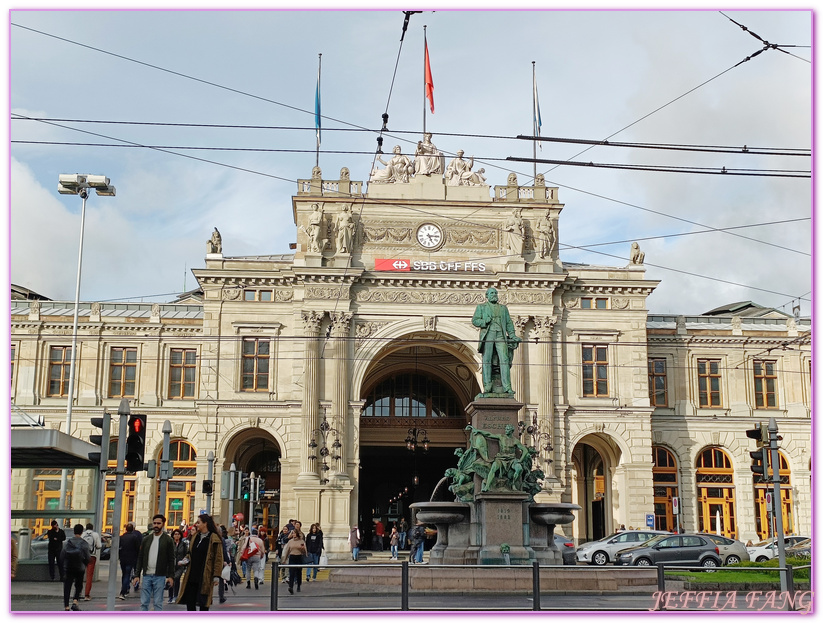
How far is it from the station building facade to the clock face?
8cm

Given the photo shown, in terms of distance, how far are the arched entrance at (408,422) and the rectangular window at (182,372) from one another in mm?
9362

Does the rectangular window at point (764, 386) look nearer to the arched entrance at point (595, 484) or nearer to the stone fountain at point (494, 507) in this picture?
the arched entrance at point (595, 484)

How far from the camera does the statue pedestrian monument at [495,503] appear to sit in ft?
81.8

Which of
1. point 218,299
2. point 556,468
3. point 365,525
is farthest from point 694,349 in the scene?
point 218,299

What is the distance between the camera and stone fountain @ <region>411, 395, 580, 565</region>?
24.9 m

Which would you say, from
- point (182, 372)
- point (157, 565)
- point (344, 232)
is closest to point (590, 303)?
point (344, 232)

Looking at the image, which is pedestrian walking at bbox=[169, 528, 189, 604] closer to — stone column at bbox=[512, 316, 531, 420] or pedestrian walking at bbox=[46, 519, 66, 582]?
pedestrian walking at bbox=[46, 519, 66, 582]

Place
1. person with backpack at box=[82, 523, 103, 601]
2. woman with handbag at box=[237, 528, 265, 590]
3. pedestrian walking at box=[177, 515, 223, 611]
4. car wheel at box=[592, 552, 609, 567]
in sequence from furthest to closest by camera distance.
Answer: car wheel at box=[592, 552, 609, 567] → woman with handbag at box=[237, 528, 265, 590] → person with backpack at box=[82, 523, 103, 601] → pedestrian walking at box=[177, 515, 223, 611]

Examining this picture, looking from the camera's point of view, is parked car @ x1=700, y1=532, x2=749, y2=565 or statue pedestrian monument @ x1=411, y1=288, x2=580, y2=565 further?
parked car @ x1=700, y1=532, x2=749, y2=565

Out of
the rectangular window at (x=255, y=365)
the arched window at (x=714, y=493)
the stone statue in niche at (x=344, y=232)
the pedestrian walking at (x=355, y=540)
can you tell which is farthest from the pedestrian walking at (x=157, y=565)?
the arched window at (x=714, y=493)

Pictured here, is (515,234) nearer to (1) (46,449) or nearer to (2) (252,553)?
(2) (252,553)

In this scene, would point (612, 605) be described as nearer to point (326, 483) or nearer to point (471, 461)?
point (471, 461)

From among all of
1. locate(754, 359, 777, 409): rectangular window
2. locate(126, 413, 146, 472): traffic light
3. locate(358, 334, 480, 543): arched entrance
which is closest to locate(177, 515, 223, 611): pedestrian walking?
locate(126, 413, 146, 472): traffic light

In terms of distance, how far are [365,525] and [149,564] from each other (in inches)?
1736
